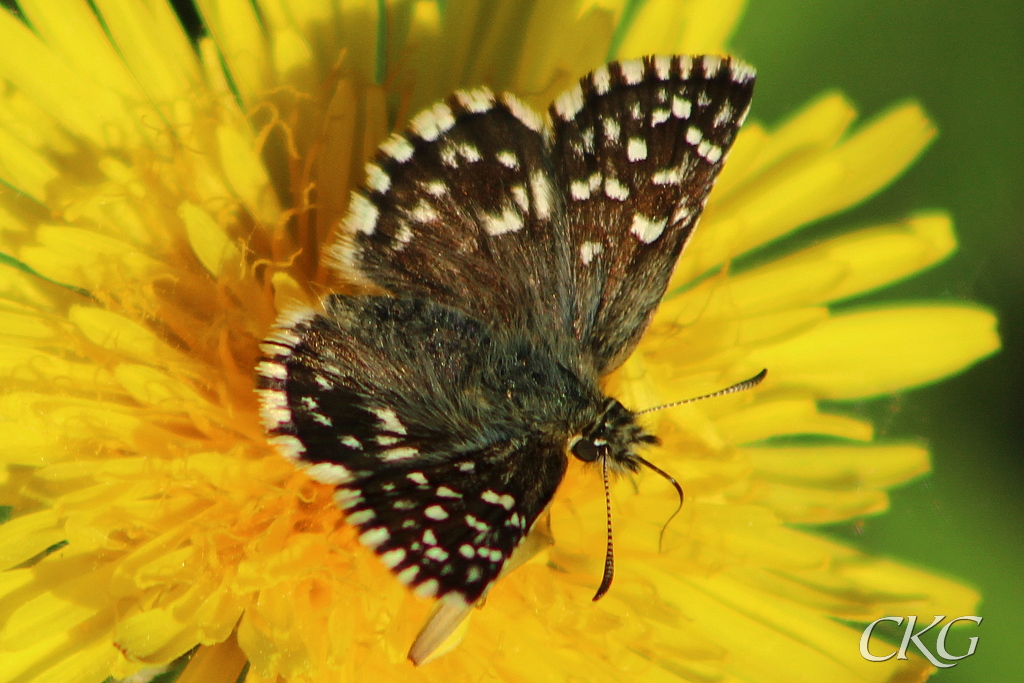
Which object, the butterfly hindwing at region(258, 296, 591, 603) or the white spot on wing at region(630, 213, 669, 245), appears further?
the white spot on wing at region(630, 213, 669, 245)

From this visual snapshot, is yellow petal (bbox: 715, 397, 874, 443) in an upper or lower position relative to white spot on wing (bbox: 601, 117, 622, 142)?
lower

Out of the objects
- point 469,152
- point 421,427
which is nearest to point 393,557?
point 421,427

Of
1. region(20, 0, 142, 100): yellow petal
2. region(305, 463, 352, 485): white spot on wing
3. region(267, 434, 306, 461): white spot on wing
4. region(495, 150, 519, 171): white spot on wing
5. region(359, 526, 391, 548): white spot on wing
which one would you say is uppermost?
region(20, 0, 142, 100): yellow petal

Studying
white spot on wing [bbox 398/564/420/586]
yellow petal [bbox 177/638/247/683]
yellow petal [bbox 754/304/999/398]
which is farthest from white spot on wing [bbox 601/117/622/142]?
yellow petal [bbox 177/638/247/683]

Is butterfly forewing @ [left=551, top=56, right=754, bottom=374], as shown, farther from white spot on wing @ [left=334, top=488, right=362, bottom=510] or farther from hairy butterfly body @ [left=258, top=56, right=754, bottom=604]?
white spot on wing @ [left=334, top=488, right=362, bottom=510]

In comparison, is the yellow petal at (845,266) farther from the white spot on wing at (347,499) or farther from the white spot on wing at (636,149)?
the white spot on wing at (347,499)

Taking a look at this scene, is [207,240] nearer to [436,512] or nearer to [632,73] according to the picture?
[436,512]

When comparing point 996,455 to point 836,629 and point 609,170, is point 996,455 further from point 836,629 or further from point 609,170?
point 609,170
